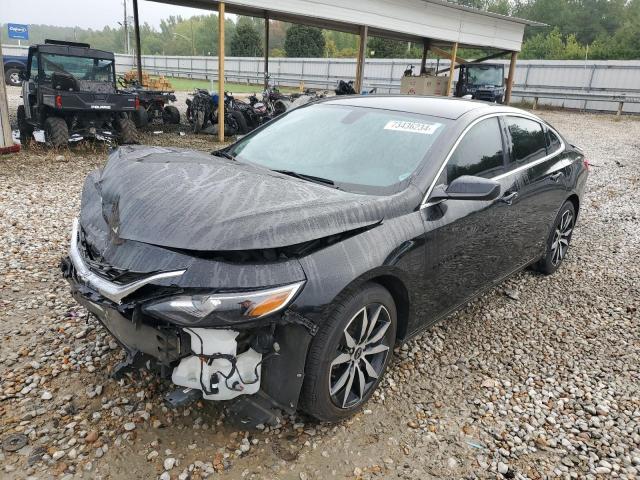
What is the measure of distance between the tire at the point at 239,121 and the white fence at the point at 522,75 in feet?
65.1

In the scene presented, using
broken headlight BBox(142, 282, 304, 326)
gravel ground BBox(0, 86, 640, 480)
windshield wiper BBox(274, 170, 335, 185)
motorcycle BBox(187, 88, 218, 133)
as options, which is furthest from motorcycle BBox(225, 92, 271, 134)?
broken headlight BBox(142, 282, 304, 326)

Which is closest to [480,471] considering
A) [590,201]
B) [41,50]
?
[590,201]

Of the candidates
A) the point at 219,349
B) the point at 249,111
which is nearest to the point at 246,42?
the point at 249,111

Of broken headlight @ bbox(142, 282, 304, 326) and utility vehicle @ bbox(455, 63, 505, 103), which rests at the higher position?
utility vehicle @ bbox(455, 63, 505, 103)

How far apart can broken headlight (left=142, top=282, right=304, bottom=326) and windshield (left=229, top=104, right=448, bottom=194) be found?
1.01 m

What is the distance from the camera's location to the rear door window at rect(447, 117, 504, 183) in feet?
10.2

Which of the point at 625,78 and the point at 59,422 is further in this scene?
the point at 625,78

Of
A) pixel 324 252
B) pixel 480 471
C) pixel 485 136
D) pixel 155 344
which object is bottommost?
pixel 480 471

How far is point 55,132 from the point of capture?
30.5 ft

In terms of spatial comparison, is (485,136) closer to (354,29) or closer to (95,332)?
(95,332)

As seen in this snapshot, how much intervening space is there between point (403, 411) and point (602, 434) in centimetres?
109

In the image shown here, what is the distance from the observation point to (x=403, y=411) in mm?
2783

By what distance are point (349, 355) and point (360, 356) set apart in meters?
0.10

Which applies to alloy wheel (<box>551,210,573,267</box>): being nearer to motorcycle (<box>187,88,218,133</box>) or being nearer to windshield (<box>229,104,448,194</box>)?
windshield (<box>229,104,448,194</box>)
